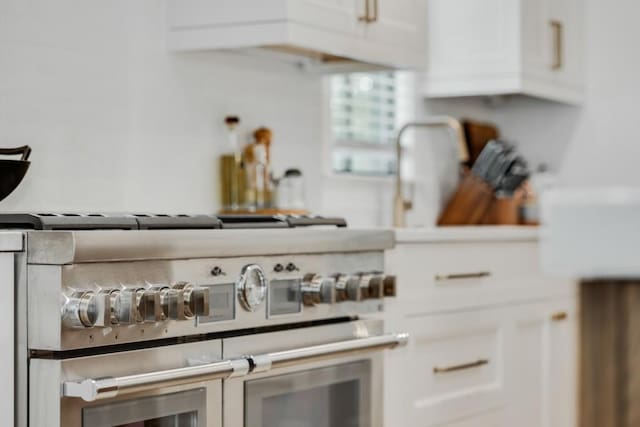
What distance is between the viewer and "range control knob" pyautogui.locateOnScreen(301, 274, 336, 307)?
2256 mm

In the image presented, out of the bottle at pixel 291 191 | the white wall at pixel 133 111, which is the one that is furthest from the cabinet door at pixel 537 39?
the bottle at pixel 291 191

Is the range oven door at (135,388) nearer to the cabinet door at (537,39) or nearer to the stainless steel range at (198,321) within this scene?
the stainless steel range at (198,321)

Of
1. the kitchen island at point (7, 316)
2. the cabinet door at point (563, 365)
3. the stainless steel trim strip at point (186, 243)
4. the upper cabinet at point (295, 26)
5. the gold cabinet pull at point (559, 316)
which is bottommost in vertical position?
the cabinet door at point (563, 365)

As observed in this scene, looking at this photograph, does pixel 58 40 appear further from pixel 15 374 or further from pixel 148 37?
pixel 15 374

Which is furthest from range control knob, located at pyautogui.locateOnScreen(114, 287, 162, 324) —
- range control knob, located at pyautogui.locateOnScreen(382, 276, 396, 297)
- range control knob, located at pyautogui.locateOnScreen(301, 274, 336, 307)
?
range control knob, located at pyautogui.locateOnScreen(382, 276, 396, 297)

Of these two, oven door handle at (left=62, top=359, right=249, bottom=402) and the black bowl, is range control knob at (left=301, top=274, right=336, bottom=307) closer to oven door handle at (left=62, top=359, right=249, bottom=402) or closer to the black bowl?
oven door handle at (left=62, top=359, right=249, bottom=402)

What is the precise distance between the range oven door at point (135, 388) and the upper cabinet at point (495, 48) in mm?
2111

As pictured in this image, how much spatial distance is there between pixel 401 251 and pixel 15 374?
125 cm

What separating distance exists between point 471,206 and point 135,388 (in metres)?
2.42

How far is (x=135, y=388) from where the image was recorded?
1778mm

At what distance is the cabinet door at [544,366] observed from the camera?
327cm

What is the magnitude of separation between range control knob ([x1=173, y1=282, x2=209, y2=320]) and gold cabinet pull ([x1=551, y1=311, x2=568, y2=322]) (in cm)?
179

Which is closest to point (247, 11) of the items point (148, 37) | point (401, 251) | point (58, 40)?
point (148, 37)

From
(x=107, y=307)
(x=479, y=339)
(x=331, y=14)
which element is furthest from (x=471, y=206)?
(x=107, y=307)
